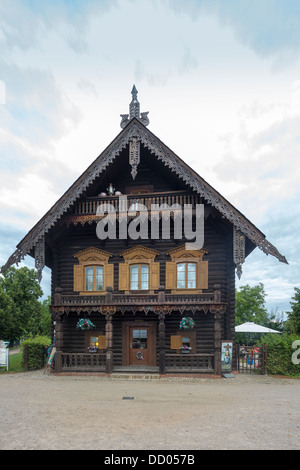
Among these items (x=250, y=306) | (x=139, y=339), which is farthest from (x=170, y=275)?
(x=250, y=306)

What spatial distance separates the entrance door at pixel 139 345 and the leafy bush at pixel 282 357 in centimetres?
649

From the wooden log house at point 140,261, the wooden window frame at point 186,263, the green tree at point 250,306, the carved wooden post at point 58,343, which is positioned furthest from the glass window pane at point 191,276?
the green tree at point 250,306

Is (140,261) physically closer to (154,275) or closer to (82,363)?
(154,275)

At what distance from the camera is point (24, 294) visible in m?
35.0

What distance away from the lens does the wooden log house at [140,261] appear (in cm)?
1734

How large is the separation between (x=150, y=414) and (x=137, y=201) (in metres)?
11.6

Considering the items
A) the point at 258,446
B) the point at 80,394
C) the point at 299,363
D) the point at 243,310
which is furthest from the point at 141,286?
the point at 243,310

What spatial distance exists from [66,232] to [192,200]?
310 inches

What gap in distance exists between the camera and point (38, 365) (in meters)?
19.8

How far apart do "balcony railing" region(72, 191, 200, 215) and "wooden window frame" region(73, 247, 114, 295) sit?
252cm

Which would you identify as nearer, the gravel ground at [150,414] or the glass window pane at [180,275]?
the gravel ground at [150,414]

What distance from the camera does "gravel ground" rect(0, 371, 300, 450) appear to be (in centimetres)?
761

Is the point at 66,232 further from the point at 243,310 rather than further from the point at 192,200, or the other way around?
the point at 243,310

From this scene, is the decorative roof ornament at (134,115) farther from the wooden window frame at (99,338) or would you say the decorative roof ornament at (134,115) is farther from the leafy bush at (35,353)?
the leafy bush at (35,353)
